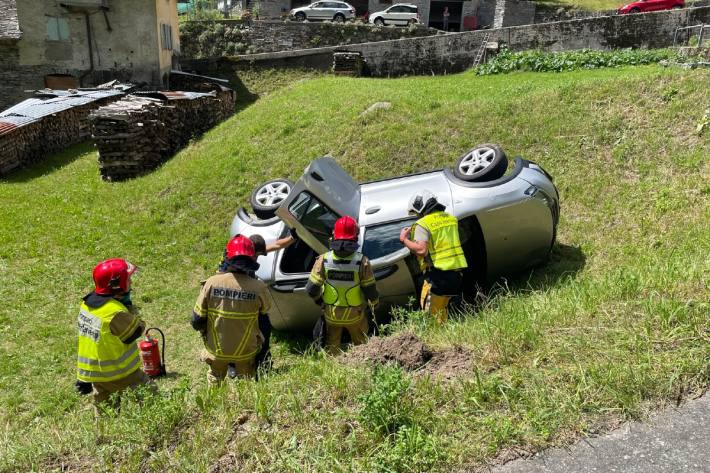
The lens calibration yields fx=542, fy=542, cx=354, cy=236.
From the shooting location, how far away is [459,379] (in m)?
3.55

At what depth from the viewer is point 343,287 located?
562 cm

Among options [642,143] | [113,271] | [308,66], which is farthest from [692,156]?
[308,66]

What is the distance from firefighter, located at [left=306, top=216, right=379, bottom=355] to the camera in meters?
5.51

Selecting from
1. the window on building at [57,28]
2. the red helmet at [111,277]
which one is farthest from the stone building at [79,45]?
the red helmet at [111,277]

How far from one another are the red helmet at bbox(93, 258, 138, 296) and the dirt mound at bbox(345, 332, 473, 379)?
6.73 ft

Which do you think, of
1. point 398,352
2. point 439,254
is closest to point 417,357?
point 398,352

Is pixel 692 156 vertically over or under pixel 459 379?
over

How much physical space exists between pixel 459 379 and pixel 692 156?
773cm

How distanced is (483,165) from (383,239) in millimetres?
1775

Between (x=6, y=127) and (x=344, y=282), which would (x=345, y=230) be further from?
(x=6, y=127)

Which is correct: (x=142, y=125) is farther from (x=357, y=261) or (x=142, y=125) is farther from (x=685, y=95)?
(x=685, y=95)

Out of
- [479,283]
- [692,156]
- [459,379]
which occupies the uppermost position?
[692,156]

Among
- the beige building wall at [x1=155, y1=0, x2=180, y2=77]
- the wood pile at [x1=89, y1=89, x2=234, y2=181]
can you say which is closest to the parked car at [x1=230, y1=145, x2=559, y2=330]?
the wood pile at [x1=89, y1=89, x2=234, y2=181]

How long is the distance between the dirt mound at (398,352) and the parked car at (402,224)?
199cm
